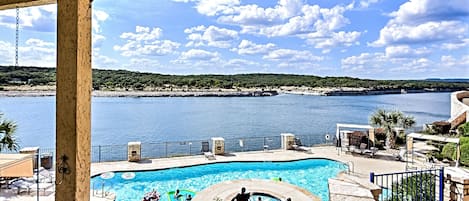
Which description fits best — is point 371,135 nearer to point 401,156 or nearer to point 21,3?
point 401,156

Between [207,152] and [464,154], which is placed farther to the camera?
[207,152]

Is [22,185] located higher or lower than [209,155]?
higher

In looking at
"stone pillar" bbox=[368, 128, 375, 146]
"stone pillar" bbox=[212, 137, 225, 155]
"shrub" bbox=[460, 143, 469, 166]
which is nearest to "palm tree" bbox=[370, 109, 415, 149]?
"stone pillar" bbox=[368, 128, 375, 146]

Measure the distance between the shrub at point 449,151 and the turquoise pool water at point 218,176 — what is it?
3.87 metres

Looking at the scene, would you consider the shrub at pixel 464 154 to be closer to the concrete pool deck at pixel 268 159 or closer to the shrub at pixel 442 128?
the concrete pool deck at pixel 268 159

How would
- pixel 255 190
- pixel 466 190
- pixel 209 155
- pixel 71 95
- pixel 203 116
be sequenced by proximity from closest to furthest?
pixel 71 95 → pixel 466 190 → pixel 255 190 → pixel 209 155 → pixel 203 116

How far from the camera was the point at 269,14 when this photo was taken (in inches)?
1689

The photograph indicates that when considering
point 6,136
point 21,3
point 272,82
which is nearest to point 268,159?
point 6,136

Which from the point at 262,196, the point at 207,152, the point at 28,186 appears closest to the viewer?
the point at 28,186

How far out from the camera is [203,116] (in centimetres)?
4481

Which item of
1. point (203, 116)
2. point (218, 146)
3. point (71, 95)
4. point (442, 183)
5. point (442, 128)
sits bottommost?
point (203, 116)

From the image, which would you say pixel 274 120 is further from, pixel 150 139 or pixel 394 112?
pixel 394 112

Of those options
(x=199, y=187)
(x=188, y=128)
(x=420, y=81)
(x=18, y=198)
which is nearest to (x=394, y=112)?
(x=199, y=187)

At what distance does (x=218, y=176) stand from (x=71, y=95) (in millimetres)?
10323
